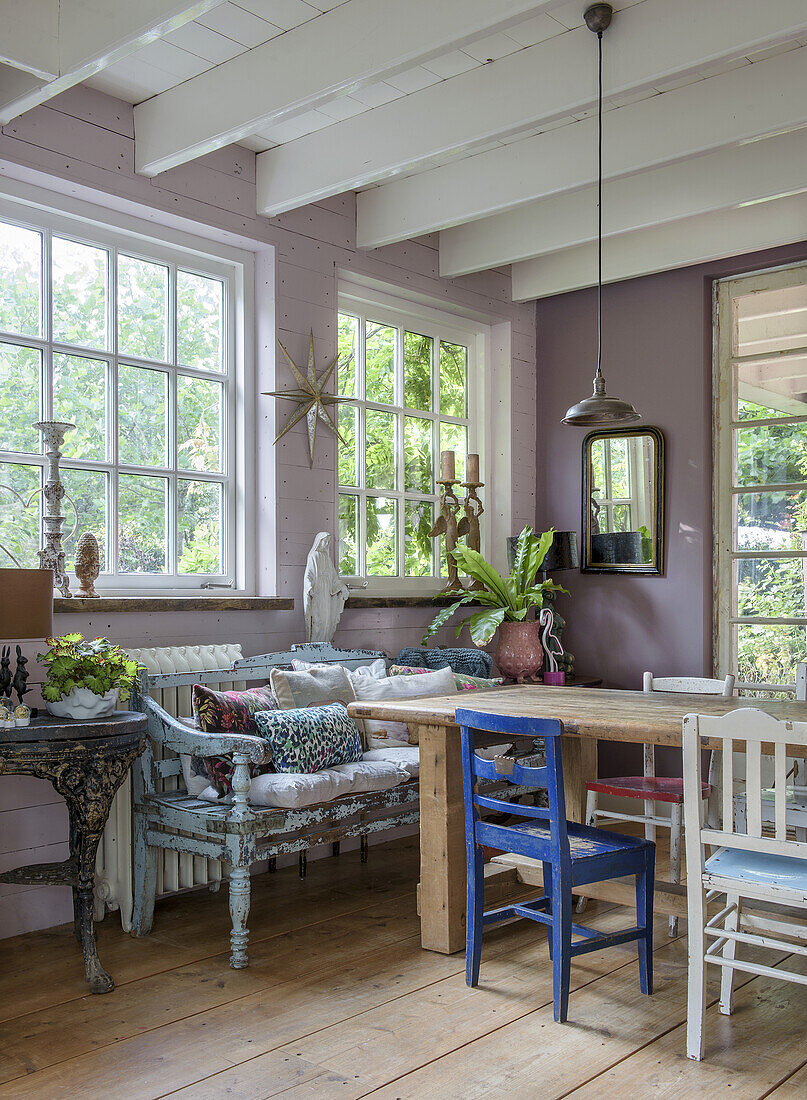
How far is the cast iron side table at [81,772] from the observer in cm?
289

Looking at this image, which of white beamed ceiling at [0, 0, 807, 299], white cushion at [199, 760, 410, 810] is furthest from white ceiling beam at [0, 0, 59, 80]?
white cushion at [199, 760, 410, 810]

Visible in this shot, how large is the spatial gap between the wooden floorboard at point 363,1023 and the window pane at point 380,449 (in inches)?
91.6

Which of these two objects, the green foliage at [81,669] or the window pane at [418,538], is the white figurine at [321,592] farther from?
the green foliage at [81,669]

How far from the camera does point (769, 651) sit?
5.00m

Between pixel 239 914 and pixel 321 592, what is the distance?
1573 millimetres

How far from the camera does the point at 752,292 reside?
5.10 meters

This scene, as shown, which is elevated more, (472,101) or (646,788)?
(472,101)

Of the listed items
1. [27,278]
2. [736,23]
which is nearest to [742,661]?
[736,23]

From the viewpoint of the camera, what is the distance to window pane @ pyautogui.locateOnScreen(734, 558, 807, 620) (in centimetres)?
492

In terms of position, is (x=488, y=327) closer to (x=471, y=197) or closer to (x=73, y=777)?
(x=471, y=197)

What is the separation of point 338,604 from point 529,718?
191 cm

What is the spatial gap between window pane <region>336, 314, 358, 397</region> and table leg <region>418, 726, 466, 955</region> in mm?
2188

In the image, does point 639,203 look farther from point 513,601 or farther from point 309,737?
point 309,737

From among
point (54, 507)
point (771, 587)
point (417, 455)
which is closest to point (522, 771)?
point (54, 507)
